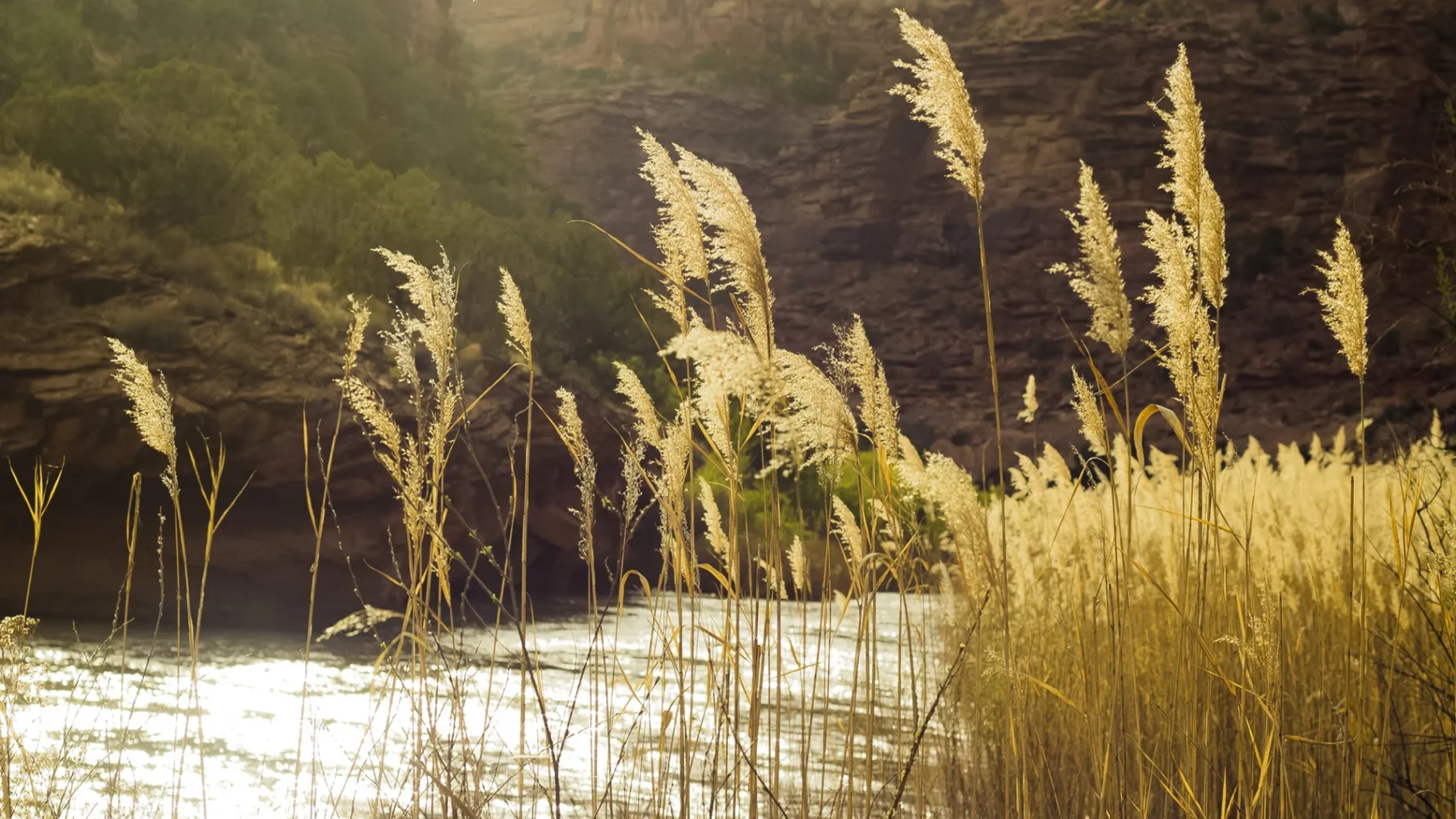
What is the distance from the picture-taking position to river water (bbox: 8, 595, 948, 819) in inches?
77.5

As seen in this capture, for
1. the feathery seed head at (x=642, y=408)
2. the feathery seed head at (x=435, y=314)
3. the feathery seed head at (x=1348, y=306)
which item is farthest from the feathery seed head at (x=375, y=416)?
the feathery seed head at (x=1348, y=306)

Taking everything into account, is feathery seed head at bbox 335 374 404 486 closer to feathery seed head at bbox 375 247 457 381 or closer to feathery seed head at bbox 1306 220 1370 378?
feathery seed head at bbox 375 247 457 381

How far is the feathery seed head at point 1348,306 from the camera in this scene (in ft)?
6.05

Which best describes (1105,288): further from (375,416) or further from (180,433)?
(180,433)

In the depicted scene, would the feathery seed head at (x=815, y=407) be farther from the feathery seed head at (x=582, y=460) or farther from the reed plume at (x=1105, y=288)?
the reed plume at (x=1105, y=288)

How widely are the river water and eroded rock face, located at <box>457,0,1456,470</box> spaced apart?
33.8m

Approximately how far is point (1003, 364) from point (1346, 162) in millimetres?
17091

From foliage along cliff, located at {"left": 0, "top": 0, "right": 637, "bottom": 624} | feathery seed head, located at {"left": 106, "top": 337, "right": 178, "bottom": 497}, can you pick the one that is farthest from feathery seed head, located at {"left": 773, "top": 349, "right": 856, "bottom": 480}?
foliage along cliff, located at {"left": 0, "top": 0, "right": 637, "bottom": 624}

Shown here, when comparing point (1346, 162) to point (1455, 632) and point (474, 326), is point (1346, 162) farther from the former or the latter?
point (1455, 632)

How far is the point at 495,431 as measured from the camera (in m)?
12.9

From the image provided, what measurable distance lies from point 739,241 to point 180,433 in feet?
34.2

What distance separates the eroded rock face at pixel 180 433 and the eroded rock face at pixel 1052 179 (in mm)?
30120

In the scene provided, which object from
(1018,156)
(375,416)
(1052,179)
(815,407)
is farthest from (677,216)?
(1018,156)

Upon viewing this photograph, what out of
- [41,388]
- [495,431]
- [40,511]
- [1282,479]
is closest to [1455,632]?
[40,511]
